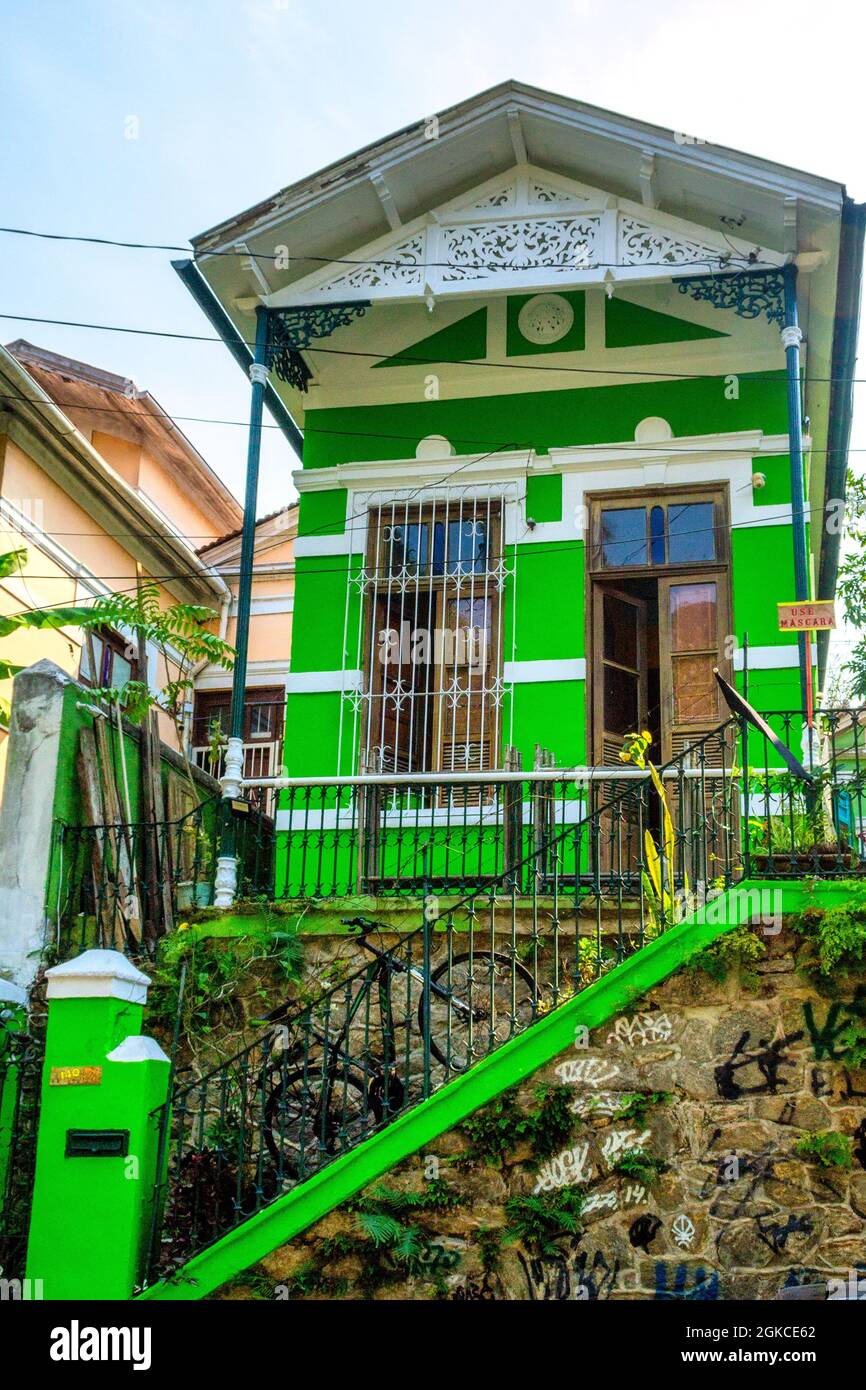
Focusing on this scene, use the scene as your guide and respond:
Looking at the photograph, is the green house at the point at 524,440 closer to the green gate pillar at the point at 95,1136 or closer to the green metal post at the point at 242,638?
the green metal post at the point at 242,638

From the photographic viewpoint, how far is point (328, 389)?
1303 centimetres

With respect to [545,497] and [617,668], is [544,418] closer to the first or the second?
[545,497]

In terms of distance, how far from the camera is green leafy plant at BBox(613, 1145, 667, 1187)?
25.3ft

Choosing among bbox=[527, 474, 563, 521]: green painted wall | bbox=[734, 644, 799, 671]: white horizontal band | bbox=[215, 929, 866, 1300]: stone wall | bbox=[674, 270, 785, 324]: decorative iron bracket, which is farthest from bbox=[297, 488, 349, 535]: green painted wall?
bbox=[215, 929, 866, 1300]: stone wall

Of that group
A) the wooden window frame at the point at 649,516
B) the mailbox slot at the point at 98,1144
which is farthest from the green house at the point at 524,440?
the mailbox slot at the point at 98,1144

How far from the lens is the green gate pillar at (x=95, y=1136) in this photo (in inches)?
303

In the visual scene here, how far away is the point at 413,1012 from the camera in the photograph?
9.75 meters

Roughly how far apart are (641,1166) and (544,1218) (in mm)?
581

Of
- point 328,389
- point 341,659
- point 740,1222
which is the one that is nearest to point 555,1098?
point 740,1222

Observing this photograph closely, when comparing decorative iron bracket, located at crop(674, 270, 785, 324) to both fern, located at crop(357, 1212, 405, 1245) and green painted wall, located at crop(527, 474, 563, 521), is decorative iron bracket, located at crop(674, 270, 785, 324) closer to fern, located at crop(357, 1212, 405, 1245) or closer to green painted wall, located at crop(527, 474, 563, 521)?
green painted wall, located at crop(527, 474, 563, 521)

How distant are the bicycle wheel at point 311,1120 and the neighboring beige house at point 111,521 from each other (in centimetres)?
608
